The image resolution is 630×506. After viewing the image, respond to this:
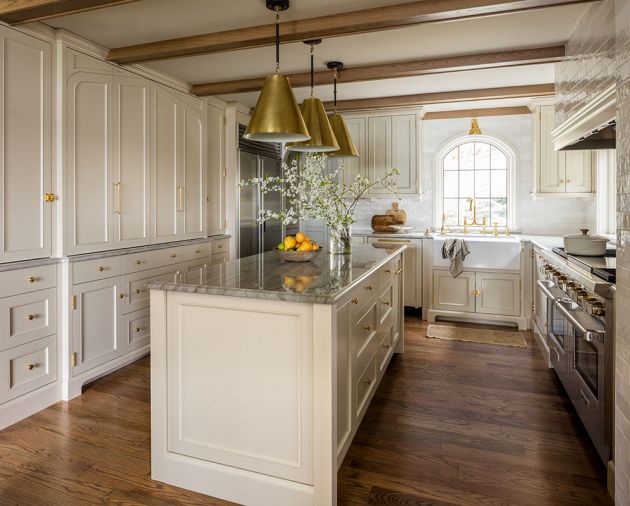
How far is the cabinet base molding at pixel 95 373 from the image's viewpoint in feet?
9.86

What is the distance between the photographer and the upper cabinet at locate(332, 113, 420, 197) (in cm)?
533

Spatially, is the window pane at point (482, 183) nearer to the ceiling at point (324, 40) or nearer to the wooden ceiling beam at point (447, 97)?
the wooden ceiling beam at point (447, 97)

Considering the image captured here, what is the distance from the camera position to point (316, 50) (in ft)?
11.4

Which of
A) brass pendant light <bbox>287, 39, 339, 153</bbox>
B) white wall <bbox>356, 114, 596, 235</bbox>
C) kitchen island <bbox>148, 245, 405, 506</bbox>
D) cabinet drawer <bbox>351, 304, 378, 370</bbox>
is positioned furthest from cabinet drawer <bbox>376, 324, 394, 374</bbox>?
white wall <bbox>356, 114, 596, 235</bbox>

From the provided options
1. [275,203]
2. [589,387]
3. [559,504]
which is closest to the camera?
[559,504]

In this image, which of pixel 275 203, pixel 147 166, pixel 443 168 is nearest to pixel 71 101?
pixel 147 166

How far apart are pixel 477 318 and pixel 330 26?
11.1 feet

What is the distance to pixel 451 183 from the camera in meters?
5.72

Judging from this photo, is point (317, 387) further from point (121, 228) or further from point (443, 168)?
point (443, 168)

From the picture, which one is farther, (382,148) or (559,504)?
(382,148)

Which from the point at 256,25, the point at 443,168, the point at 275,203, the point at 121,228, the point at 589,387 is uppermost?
the point at 256,25

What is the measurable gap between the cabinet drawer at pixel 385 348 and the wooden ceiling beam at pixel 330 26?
1985mm

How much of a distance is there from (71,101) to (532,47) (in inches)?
131

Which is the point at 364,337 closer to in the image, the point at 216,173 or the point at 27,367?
the point at 27,367
